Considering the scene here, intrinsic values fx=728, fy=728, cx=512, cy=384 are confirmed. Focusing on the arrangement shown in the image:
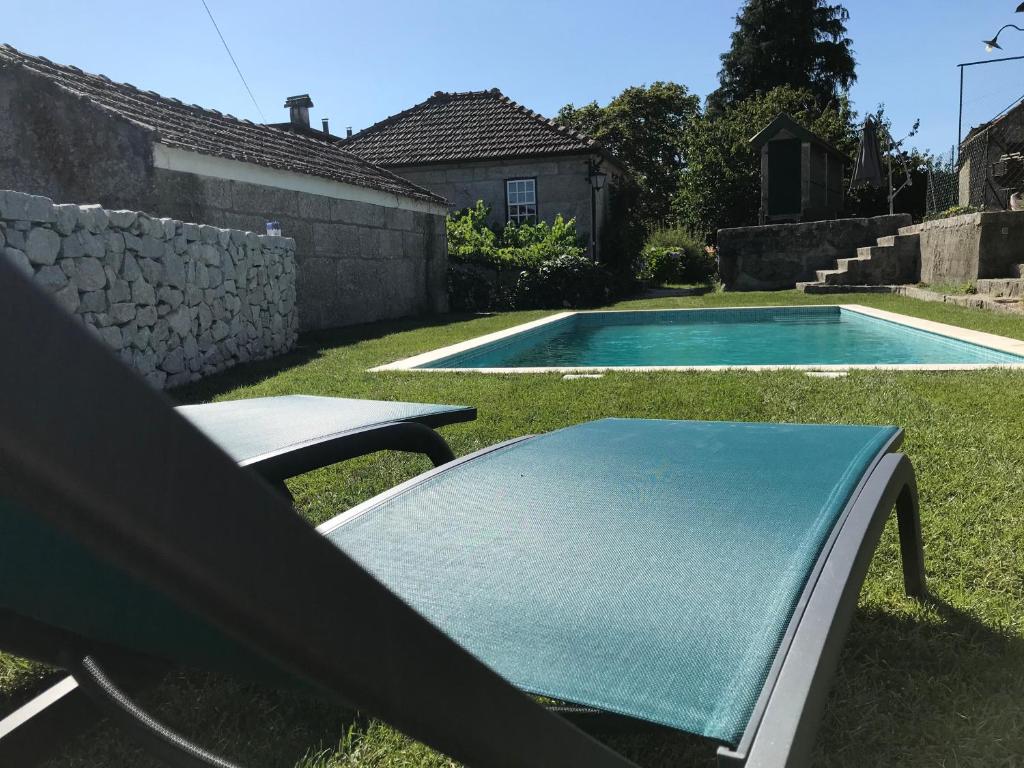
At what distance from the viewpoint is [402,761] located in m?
1.61

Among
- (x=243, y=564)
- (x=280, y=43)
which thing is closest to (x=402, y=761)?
(x=243, y=564)

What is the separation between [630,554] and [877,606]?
1101mm

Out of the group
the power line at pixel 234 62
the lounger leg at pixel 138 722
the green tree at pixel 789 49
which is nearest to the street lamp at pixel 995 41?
the power line at pixel 234 62

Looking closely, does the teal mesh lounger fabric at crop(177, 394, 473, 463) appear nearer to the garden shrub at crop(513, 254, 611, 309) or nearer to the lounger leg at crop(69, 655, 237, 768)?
the lounger leg at crop(69, 655, 237, 768)

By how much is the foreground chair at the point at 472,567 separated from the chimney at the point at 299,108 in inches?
1010

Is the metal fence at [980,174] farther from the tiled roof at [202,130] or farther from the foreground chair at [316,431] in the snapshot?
the foreground chair at [316,431]

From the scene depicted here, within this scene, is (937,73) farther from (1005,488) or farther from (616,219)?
(1005,488)

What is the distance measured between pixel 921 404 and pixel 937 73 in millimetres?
12023

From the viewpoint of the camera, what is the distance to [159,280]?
21.3 feet

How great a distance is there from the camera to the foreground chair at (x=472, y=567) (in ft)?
1.32

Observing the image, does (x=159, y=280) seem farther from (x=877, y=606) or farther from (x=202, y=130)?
(x=877, y=606)

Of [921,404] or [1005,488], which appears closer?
[1005,488]

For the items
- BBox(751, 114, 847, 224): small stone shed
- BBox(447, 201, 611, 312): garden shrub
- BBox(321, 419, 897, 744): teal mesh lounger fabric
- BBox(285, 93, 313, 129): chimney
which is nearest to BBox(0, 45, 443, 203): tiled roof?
BBox(447, 201, 611, 312): garden shrub

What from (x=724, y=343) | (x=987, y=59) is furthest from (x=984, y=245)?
(x=987, y=59)
